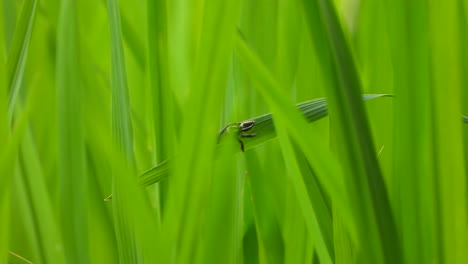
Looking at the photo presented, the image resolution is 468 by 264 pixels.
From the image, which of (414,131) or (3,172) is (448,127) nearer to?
(414,131)

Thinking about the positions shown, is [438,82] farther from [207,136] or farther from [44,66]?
[44,66]

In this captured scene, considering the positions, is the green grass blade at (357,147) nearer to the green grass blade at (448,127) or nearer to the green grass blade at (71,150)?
the green grass blade at (448,127)

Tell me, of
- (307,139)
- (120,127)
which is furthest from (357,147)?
(120,127)

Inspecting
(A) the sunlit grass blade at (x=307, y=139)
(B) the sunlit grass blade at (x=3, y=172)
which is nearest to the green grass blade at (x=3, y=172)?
(B) the sunlit grass blade at (x=3, y=172)

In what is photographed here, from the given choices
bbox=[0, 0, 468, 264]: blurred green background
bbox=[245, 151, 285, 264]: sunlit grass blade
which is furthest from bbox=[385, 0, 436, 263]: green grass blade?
bbox=[245, 151, 285, 264]: sunlit grass blade

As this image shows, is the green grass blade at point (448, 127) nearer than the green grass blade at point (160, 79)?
Yes

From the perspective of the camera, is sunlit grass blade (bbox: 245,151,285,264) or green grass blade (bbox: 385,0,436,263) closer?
green grass blade (bbox: 385,0,436,263)

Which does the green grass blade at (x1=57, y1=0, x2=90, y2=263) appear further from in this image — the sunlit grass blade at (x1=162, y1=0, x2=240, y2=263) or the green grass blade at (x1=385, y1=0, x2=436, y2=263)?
the green grass blade at (x1=385, y1=0, x2=436, y2=263)
